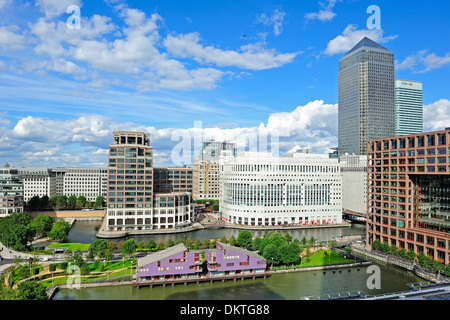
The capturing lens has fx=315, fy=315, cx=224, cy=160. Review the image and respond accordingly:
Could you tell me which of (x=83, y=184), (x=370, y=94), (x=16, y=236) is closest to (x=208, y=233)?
(x=16, y=236)

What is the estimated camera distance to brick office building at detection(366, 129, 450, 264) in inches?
1355

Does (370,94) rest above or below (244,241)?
above

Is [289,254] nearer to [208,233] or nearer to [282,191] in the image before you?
[208,233]

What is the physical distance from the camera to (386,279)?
32.2 meters

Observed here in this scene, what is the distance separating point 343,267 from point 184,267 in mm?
18680

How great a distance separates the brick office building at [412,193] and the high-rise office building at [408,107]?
336 ft

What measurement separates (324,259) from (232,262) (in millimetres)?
13466

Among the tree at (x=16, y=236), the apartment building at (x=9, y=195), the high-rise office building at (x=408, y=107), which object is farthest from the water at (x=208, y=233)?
the high-rise office building at (x=408, y=107)

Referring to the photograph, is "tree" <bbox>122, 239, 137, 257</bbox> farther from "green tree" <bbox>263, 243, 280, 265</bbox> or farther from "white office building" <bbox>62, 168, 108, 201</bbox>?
"white office building" <bbox>62, 168, 108, 201</bbox>

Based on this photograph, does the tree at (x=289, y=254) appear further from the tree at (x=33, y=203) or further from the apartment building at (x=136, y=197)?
the tree at (x=33, y=203)

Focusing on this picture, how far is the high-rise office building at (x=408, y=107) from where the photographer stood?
5172 inches

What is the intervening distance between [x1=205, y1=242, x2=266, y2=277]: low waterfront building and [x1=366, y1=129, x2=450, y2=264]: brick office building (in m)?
18.7

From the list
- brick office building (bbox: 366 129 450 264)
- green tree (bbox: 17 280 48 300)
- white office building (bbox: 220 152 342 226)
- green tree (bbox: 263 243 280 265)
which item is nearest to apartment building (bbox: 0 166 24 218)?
white office building (bbox: 220 152 342 226)

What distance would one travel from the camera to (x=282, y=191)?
208 ft
